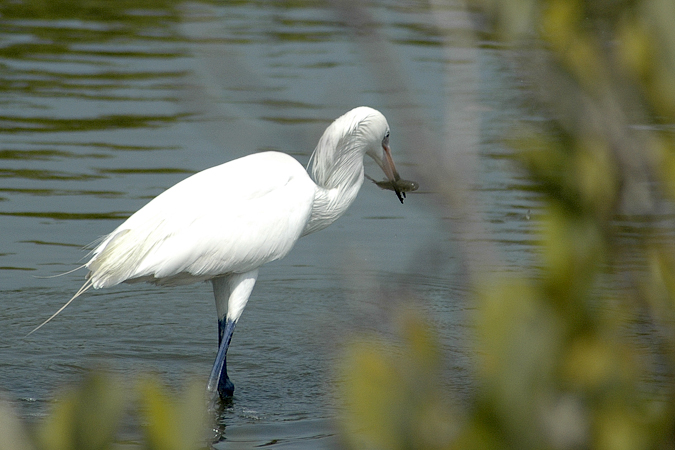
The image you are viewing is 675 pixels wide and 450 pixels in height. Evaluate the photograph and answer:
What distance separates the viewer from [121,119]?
11180mm

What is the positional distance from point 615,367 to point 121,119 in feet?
32.7

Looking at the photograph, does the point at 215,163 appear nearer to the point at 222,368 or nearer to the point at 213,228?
the point at 213,228

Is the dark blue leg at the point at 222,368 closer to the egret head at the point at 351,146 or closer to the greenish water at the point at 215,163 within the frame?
the greenish water at the point at 215,163

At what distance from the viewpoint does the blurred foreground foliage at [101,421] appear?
4.95 ft

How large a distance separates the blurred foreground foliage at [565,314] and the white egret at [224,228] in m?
3.47

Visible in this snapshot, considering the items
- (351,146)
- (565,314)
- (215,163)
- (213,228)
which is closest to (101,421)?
(565,314)

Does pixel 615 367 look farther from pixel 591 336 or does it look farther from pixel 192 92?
pixel 192 92

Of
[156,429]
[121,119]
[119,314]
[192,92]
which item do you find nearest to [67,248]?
[119,314]

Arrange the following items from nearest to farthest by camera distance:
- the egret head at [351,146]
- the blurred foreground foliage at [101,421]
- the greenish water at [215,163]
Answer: the blurred foreground foliage at [101,421] < the greenish water at [215,163] < the egret head at [351,146]

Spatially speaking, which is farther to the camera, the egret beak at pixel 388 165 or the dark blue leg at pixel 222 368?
the egret beak at pixel 388 165

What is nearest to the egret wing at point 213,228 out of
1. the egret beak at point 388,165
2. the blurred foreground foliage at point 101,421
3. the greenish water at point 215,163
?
the greenish water at point 215,163

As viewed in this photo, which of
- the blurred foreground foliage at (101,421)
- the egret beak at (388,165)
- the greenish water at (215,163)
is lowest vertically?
the greenish water at (215,163)

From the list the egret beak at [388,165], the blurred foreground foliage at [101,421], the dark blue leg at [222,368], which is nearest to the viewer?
the blurred foreground foliage at [101,421]

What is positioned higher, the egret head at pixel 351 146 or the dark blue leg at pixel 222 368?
the egret head at pixel 351 146
